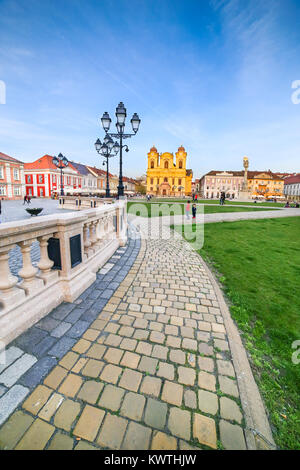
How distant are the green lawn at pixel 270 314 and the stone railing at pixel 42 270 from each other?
2846 mm

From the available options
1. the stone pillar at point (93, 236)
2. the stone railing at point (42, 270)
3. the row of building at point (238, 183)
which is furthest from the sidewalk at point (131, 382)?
the row of building at point (238, 183)

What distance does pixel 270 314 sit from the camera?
3299mm

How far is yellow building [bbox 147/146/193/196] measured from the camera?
249 feet

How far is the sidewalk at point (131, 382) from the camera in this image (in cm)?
157

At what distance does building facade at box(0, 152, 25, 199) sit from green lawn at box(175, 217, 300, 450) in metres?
41.8

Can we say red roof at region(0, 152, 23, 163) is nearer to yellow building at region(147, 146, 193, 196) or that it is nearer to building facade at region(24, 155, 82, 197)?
building facade at region(24, 155, 82, 197)

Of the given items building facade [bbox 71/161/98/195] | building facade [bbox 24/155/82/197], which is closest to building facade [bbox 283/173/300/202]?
building facade [bbox 71/161/98/195]

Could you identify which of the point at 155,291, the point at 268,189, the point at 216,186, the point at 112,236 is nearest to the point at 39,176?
the point at 112,236

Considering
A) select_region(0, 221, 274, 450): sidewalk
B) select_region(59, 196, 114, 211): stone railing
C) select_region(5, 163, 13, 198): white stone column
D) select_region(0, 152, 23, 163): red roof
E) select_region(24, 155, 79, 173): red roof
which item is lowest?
select_region(0, 221, 274, 450): sidewalk

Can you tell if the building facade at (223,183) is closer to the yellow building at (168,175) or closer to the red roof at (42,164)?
the yellow building at (168,175)

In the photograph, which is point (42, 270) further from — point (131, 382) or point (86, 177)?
point (86, 177)

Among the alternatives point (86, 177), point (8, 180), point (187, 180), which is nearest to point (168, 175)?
point (187, 180)

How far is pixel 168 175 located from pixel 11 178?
174 ft
